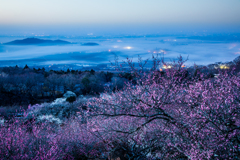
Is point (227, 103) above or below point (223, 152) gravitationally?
above

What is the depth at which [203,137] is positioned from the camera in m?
4.55

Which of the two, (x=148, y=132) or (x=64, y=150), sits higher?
(x=148, y=132)

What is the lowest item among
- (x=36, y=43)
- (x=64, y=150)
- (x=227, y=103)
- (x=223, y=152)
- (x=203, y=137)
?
(x=64, y=150)

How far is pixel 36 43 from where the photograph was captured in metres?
127

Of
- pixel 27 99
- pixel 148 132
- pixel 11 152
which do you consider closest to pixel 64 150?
pixel 11 152

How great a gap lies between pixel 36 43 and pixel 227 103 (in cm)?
14206

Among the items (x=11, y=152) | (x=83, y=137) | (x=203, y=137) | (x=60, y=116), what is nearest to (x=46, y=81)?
(x=60, y=116)

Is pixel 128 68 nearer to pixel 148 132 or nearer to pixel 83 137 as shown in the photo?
pixel 148 132

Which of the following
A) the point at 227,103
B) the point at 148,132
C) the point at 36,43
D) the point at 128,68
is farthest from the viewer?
the point at 36,43

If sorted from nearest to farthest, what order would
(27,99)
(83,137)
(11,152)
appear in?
(11,152) < (83,137) < (27,99)

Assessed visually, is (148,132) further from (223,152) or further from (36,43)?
(36,43)

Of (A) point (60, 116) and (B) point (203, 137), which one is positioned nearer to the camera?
(B) point (203, 137)

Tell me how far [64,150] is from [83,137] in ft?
3.67

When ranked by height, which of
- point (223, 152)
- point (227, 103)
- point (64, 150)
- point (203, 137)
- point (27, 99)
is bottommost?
point (27, 99)
